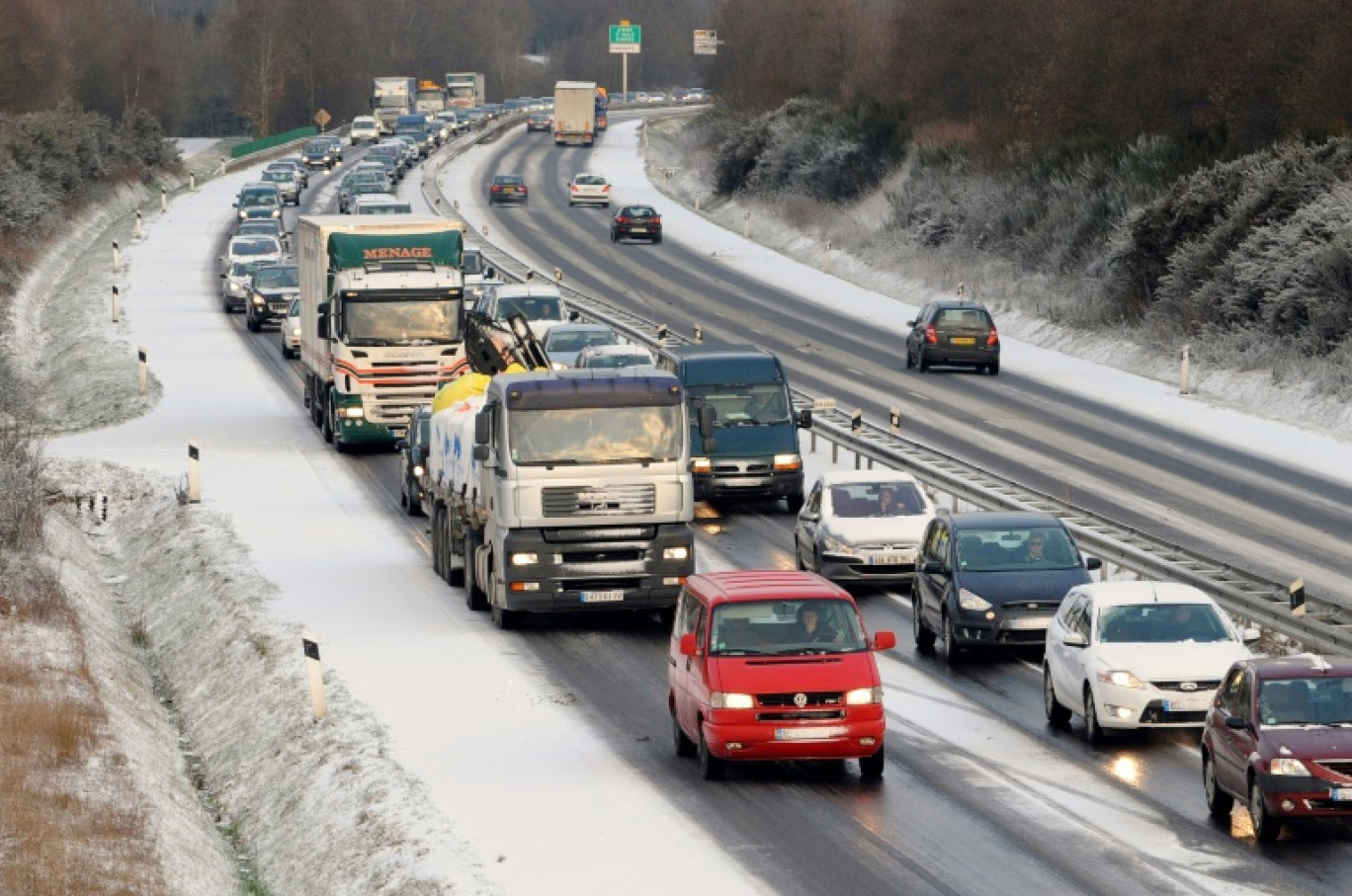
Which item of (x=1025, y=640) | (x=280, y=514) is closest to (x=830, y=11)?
(x=280, y=514)

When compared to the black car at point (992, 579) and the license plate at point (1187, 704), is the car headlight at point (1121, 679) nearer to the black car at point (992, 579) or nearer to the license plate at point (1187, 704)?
the license plate at point (1187, 704)

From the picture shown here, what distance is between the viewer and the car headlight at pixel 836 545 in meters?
30.1

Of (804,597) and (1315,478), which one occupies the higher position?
(804,597)

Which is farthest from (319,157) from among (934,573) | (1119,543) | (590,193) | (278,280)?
(934,573)

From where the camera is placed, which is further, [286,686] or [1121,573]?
[1121,573]

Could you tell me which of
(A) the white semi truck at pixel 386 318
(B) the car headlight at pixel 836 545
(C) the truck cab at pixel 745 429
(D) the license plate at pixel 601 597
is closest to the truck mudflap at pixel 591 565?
(D) the license plate at pixel 601 597

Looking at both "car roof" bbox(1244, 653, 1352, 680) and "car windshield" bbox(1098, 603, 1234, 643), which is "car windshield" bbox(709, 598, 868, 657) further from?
"car roof" bbox(1244, 653, 1352, 680)

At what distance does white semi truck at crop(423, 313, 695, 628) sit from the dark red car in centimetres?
905

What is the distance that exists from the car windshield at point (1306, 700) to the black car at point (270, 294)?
153 feet

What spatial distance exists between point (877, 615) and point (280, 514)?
11.8 m

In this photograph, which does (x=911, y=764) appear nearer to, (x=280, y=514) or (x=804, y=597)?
(x=804, y=597)

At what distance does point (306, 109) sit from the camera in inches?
7264

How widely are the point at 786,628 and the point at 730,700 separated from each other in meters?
0.94

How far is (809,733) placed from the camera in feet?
65.7
